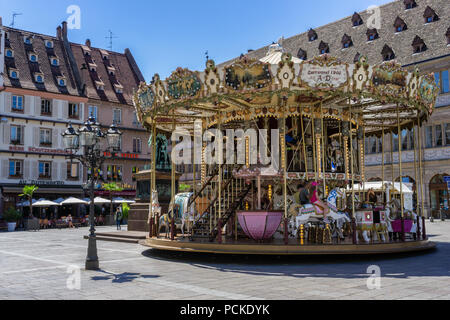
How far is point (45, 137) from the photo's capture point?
155ft

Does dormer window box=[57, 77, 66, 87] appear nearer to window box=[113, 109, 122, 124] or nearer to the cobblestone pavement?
window box=[113, 109, 122, 124]

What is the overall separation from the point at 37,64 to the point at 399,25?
122 ft

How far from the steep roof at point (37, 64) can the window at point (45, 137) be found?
425cm

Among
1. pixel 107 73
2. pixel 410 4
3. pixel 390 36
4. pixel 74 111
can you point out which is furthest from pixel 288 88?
pixel 107 73

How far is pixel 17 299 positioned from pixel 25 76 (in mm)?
43667

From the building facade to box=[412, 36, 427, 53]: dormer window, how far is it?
1231 inches

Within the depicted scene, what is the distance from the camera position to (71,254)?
16781 mm

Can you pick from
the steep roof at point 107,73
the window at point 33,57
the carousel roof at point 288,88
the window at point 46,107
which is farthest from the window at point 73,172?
the carousel roof at point 288,88


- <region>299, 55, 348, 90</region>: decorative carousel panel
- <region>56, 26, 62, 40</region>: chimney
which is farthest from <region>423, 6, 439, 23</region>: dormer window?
<region>56, 26, 62, 40</region>: chimney

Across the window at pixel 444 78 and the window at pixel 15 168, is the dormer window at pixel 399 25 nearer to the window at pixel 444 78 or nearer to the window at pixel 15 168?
the window at pixel 444 78

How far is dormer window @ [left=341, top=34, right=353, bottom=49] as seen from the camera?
45.4 meters

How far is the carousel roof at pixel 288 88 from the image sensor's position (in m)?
13.9
